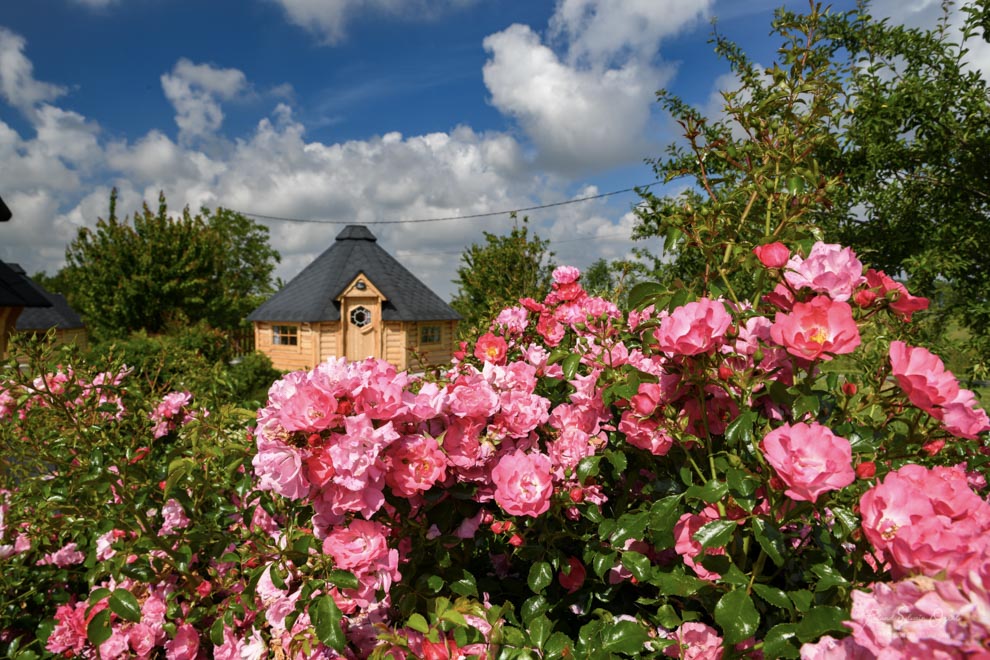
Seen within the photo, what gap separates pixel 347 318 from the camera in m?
20.7

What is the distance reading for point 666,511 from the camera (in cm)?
129

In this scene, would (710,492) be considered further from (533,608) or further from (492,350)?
(492,350)

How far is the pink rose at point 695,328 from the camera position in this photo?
1.25 meters

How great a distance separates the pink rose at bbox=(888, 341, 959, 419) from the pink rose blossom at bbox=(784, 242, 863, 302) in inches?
6.8

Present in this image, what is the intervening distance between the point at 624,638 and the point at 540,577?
259mm

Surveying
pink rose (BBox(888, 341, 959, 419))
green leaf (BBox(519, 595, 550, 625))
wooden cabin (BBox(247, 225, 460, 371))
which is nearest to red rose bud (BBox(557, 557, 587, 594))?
green leaf (BBox(519, 595, 550, 625))

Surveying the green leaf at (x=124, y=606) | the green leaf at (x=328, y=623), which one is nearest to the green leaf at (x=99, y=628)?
the green leaf at (x=124, y=606)

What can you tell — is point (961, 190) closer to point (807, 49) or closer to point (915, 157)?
point (915, 157)

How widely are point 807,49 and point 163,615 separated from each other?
291 cm

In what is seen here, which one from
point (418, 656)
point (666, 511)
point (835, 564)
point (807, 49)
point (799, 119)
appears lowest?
point (418, 656)

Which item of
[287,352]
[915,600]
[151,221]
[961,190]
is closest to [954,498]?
[915,600]

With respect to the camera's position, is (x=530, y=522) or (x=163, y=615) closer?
(x=530, y=522)

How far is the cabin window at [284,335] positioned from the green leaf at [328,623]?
20.8m

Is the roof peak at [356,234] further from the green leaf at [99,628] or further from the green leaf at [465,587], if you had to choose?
the green leaf at [465,587]
